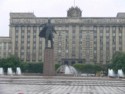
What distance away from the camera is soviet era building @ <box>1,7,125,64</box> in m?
143

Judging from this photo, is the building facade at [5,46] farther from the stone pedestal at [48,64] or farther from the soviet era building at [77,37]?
the stone pedestal at [48,64]

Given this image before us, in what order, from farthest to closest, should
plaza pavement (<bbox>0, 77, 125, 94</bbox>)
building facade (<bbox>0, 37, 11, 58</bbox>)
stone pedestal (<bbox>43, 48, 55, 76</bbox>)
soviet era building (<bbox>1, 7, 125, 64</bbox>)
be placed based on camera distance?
building facade (<bbox>0, 37, 11, 58</bbox>) < soviet era building (<bbox>1, 7, 125, 64</bbox>) < stone pedestal (<bbox>43, 48, 55, 76</bbox>) < plaza pavement (<bbox>0, 77, 125, 94</bbox>)

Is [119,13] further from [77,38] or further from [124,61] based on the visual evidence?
[124,61]

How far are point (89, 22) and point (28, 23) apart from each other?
2063cm

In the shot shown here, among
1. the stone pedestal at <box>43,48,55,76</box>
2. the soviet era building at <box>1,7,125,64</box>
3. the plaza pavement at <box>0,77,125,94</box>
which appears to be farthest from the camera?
the soviet era building at <box>1,7,125,64</box>

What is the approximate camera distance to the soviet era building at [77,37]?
468 feet

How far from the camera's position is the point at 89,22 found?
5610 inches

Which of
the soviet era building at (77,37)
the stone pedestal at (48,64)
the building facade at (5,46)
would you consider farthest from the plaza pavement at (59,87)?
the building facade at (5,46)

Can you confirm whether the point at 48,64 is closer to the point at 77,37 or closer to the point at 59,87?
the point at 59,87

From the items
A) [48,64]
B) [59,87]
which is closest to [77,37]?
[48,64]

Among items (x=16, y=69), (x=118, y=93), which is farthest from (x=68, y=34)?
(x=118, y=93)

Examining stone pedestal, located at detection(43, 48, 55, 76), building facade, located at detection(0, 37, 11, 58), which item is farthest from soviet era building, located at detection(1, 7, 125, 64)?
stone pedestal, located at detection(43, 48, 55, 76)

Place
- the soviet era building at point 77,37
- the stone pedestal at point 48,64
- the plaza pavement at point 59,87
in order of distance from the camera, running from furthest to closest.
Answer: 1. the soviet era building at point 77,37
2. the stone pedestal at point 48,64
3. the plaza pavement at point 59,87

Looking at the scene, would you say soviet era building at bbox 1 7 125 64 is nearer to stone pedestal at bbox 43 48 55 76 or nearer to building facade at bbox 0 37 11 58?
building facade at bbox 0 37 11 58
